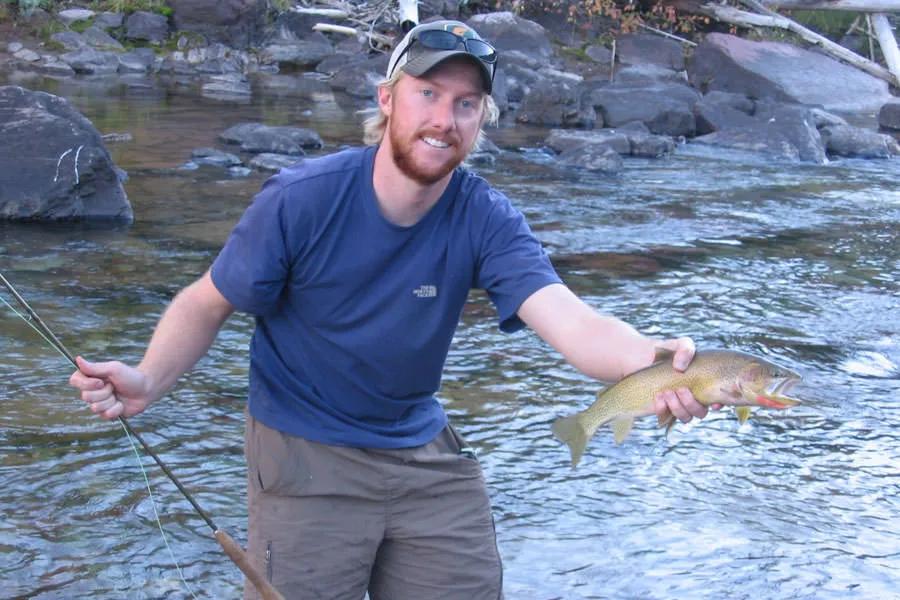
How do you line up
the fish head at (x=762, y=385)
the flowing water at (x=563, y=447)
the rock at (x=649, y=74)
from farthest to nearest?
the rock at (x=649, y=74)
the flowing water at (x=563, y=447)
the fish head at (x=762, y=385)

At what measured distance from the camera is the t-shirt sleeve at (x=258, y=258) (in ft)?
9.22

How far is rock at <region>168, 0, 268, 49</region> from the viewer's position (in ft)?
78.2

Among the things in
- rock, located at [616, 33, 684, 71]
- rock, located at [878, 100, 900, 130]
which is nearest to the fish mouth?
rock, located at [878, 100, 900, 130]

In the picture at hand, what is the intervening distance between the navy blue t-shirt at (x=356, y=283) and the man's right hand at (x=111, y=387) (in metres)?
0.28

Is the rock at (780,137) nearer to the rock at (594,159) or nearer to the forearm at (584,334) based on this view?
the rock at (594,159)

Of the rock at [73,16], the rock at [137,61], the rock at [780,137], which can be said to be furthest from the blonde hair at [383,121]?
the rock at [73,16]

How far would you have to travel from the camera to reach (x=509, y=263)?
290cm

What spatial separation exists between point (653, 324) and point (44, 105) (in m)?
5.56

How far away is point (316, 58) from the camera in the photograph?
24.2m

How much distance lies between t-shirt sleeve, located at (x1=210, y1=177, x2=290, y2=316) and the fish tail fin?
2.85 feet

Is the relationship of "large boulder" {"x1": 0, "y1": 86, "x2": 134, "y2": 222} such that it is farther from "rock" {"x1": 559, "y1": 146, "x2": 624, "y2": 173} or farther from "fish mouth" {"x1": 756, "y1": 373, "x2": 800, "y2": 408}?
"fish mouth" {"x1": 756, "y1": 373, "x2": 800, "y2": 408}

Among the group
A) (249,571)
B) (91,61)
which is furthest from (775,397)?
(91,61)

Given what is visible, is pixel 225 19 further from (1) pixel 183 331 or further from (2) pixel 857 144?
(1) pixel 183 331

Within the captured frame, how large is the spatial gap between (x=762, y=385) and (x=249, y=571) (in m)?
1.17
